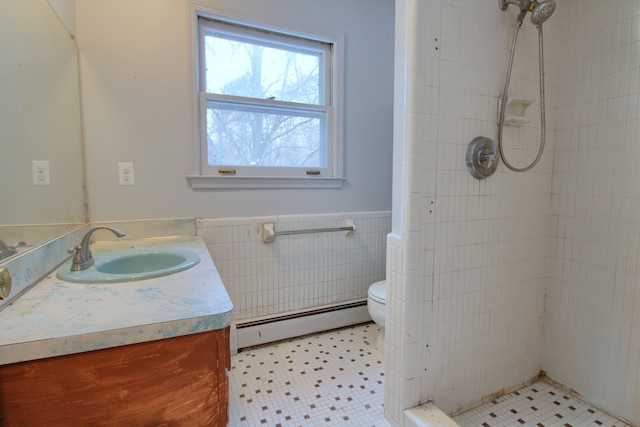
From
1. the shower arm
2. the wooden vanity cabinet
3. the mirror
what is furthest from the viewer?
the shower arm

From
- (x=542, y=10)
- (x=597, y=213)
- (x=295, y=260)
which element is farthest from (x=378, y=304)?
(x=542, y=10)

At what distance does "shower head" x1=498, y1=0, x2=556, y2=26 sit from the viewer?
1185 millimetres

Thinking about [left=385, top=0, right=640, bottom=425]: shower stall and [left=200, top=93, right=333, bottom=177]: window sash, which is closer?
[left=385, top=0, right=640, bottom=425]: shower stall

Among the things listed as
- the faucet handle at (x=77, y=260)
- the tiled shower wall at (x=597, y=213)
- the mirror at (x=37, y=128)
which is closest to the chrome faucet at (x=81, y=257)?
the faucet handle at (x=77, y=260)

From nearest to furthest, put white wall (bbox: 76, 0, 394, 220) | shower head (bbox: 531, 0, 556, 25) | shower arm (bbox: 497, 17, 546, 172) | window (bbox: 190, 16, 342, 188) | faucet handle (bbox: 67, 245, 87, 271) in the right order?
faucet handle (bbox: 67, 245, 87, 271), shower head (bbox: 531, 0, 556, 25), shower arm (bbox: 497, 17, 546, 172), white wall (bbox: 76, 0, 394, 220), window (bbox: 190, 16, 342, 188)

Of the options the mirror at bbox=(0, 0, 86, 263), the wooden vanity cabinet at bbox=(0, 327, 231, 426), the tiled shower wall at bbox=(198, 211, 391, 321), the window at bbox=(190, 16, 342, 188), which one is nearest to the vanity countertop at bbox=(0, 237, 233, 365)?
the wooden vanity cabinet at bbox=(0, 327, 231, 426)

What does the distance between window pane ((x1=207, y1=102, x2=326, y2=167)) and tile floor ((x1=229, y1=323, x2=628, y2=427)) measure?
121cm

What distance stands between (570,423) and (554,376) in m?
0.31

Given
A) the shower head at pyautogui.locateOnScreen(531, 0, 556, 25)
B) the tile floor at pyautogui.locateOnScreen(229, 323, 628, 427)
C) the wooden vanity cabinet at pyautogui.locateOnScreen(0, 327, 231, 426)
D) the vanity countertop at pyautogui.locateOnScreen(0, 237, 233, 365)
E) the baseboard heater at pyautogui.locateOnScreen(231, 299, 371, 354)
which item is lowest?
the tile floor at pyautogui.locateOnScreen(229, 323, 628, 427)

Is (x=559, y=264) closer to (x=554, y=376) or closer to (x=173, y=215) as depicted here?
(x=554, y=376)

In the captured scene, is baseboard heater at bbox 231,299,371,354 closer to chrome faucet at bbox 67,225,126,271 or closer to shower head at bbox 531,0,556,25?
chrome faucet at bbox 67,225,126,271

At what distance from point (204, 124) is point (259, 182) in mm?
460

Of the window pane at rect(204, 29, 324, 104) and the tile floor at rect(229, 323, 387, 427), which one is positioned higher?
the window pane at rect(204, 29, 324, 104)

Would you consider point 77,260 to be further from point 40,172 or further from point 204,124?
point 204,124
